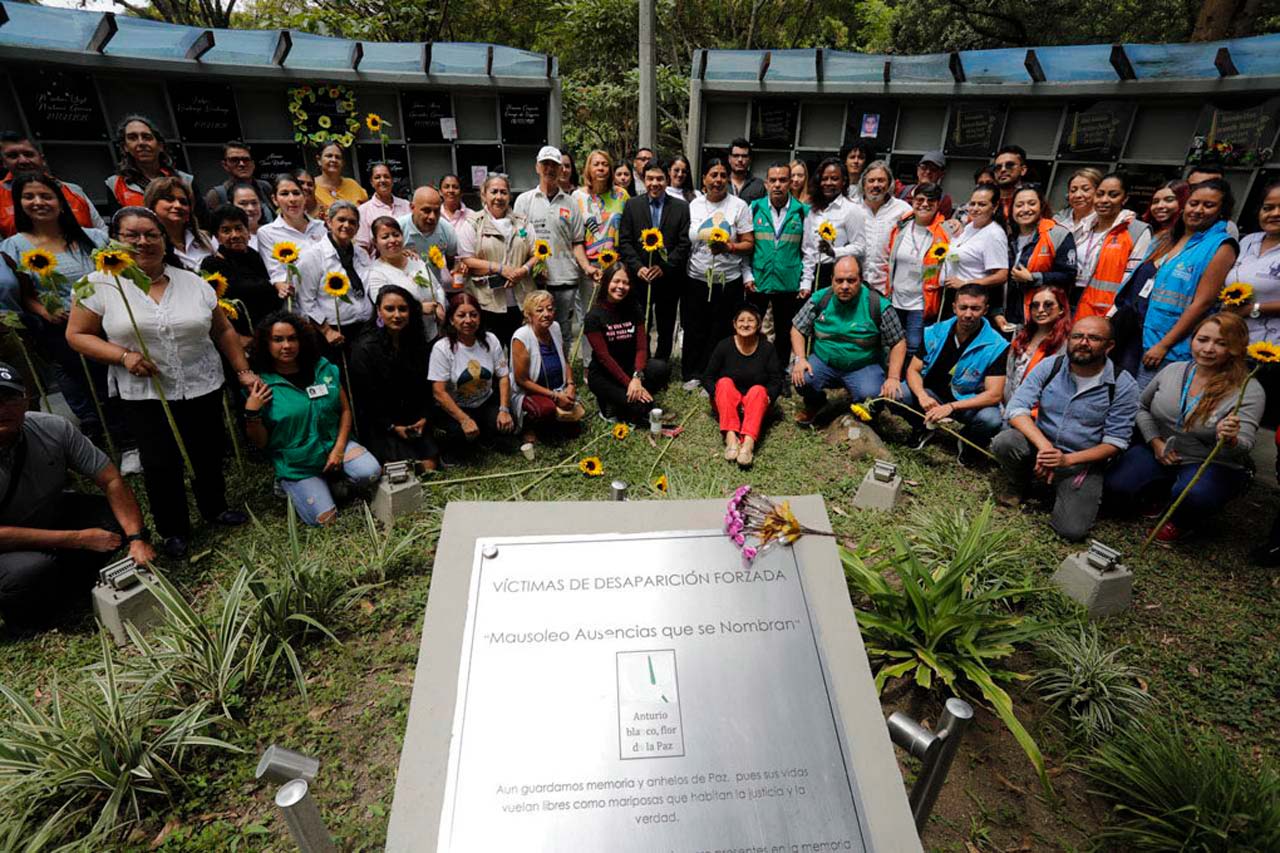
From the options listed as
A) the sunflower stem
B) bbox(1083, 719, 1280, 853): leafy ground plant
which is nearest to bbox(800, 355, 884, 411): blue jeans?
bbox(1083, 719, 1280, 853): leafy ground plant

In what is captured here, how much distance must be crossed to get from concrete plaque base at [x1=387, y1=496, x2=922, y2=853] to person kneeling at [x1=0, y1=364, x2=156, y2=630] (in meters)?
2.64

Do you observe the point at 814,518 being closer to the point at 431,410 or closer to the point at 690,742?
the point at 690,742

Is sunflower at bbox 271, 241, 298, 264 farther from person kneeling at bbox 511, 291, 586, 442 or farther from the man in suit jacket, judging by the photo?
the man in suit jacket

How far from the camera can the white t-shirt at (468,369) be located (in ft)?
14.8

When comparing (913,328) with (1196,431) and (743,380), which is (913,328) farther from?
(1196,431)

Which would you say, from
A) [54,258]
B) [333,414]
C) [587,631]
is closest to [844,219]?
[333,414]

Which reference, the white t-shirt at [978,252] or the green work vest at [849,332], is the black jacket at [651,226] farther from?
the white t-shirt at [978,252]

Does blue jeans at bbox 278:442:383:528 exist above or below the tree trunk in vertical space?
below

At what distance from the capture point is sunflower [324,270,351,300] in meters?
3.97

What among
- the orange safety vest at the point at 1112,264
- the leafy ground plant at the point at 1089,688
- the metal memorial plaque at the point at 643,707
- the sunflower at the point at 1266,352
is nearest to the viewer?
the metal memorial plaque at the point at 643,707

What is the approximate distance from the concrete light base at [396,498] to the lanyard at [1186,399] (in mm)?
4660

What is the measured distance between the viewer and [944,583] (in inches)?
107

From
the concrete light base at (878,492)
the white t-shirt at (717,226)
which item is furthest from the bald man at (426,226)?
the concrete light base at (878,492)

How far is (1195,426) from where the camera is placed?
141 inches
